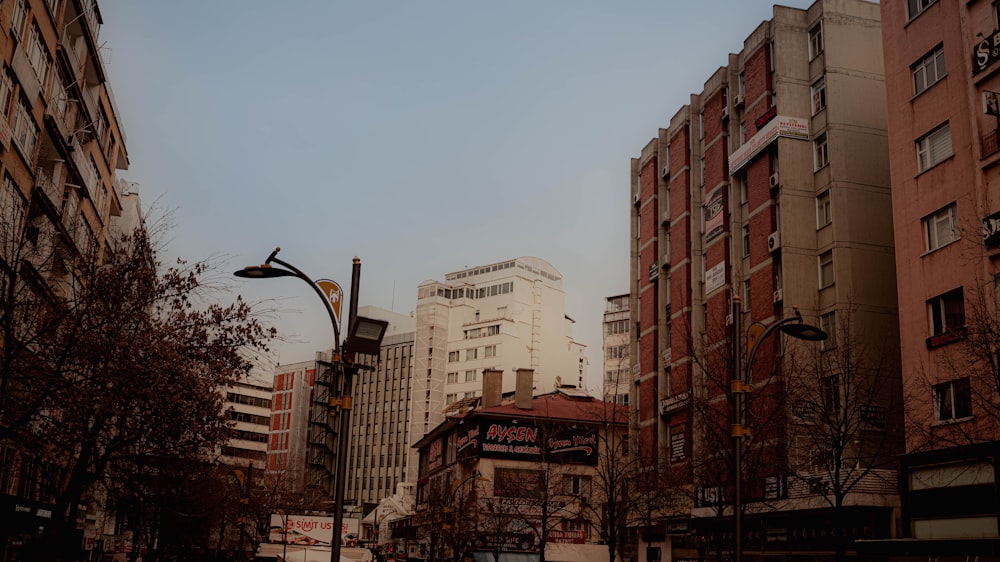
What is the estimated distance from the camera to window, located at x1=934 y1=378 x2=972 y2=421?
1014 inches

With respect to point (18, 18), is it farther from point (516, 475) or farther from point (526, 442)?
point (526, 442)

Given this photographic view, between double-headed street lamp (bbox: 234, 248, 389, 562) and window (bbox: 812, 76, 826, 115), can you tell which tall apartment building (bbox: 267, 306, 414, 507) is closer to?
window (bbox: 812, 76, 826, 115)

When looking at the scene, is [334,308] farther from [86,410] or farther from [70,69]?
[70,69]

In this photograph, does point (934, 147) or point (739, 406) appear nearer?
point (739, 406)

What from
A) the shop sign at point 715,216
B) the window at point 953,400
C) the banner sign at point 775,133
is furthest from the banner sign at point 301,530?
the banner sign at point 775,133

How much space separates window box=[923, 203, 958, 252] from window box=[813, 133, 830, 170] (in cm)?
934

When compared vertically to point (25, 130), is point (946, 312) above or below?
below

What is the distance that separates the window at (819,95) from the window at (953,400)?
48.4 feet

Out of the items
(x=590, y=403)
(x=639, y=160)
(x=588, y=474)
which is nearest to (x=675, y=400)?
(x=639, y=160)

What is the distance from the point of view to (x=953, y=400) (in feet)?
85.5

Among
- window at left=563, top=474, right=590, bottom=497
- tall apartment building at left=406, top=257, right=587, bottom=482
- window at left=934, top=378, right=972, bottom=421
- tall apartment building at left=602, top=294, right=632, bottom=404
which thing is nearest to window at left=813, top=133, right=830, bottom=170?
window at left=934, top=378, right=972, bottom=421

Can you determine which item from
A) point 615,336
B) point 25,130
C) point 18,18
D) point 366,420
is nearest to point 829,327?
point 25,130

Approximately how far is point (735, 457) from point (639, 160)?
131ft

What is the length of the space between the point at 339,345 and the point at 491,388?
57383 mm
